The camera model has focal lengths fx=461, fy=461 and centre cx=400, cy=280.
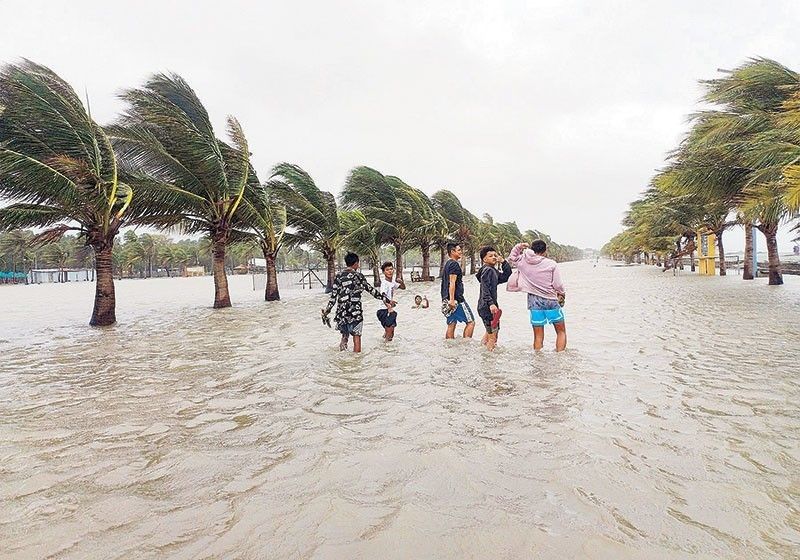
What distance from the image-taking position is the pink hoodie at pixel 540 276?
21.6 ft

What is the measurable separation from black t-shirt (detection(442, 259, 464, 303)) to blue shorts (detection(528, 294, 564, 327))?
1289mm

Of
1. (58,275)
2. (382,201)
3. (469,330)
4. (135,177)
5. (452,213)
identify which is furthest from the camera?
(58,275)

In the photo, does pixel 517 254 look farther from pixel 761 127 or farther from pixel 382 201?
pixel 382 201

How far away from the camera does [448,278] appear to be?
7578mm

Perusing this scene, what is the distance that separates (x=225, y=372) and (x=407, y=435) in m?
3.49

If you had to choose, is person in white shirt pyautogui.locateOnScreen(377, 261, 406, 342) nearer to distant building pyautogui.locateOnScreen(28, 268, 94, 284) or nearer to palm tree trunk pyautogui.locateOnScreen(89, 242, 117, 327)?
palm tree trunk pyautogui.locateOnScreen(89, 242, 117, 327)

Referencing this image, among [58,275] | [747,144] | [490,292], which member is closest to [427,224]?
[747,144]

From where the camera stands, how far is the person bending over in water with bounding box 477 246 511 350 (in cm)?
702

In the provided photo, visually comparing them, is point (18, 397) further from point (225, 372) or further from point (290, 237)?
point (290, 237)

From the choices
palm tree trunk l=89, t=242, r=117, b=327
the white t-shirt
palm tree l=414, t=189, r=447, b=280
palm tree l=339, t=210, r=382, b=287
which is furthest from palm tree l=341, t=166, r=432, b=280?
the white t-shirt

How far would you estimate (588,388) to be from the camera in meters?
4.92

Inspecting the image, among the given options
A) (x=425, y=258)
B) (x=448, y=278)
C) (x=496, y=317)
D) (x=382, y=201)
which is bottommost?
(x=496, y=317)

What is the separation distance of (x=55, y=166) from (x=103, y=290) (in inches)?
146

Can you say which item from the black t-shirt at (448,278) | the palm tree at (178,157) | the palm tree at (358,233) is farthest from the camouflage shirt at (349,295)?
the palm tree at (358,233)
